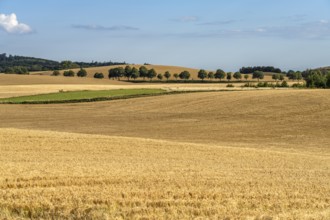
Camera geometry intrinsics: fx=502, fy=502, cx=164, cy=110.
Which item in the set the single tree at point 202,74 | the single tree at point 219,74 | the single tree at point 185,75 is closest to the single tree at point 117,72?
the single tree at point 185,75

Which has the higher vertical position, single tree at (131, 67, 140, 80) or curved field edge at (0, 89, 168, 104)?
single tree at (131, 67, 140, 80)

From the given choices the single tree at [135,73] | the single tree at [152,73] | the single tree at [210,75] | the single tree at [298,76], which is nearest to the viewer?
the single tree at [152,73]

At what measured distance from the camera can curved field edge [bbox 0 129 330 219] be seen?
8.73 m

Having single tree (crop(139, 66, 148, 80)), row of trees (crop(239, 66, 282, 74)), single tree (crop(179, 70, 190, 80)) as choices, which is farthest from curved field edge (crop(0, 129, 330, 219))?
row of trees (crop(239, 66, 282, 74))

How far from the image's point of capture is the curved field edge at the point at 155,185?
28.7ft

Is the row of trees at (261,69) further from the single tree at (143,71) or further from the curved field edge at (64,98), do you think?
the curved field edge at (64,98)

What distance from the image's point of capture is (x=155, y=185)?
36.3 ft

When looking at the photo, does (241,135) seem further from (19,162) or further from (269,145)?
(19,162)

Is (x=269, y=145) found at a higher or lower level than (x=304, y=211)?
lower

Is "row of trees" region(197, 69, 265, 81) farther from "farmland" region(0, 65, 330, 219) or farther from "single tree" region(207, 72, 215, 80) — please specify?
"farmland" region(0, 65, 330, 219)

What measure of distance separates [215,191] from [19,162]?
22.6 feet

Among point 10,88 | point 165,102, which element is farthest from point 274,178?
point 10,88

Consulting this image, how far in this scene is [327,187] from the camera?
1159cm

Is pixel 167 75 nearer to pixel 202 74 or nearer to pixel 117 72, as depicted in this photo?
pixel 202 74
